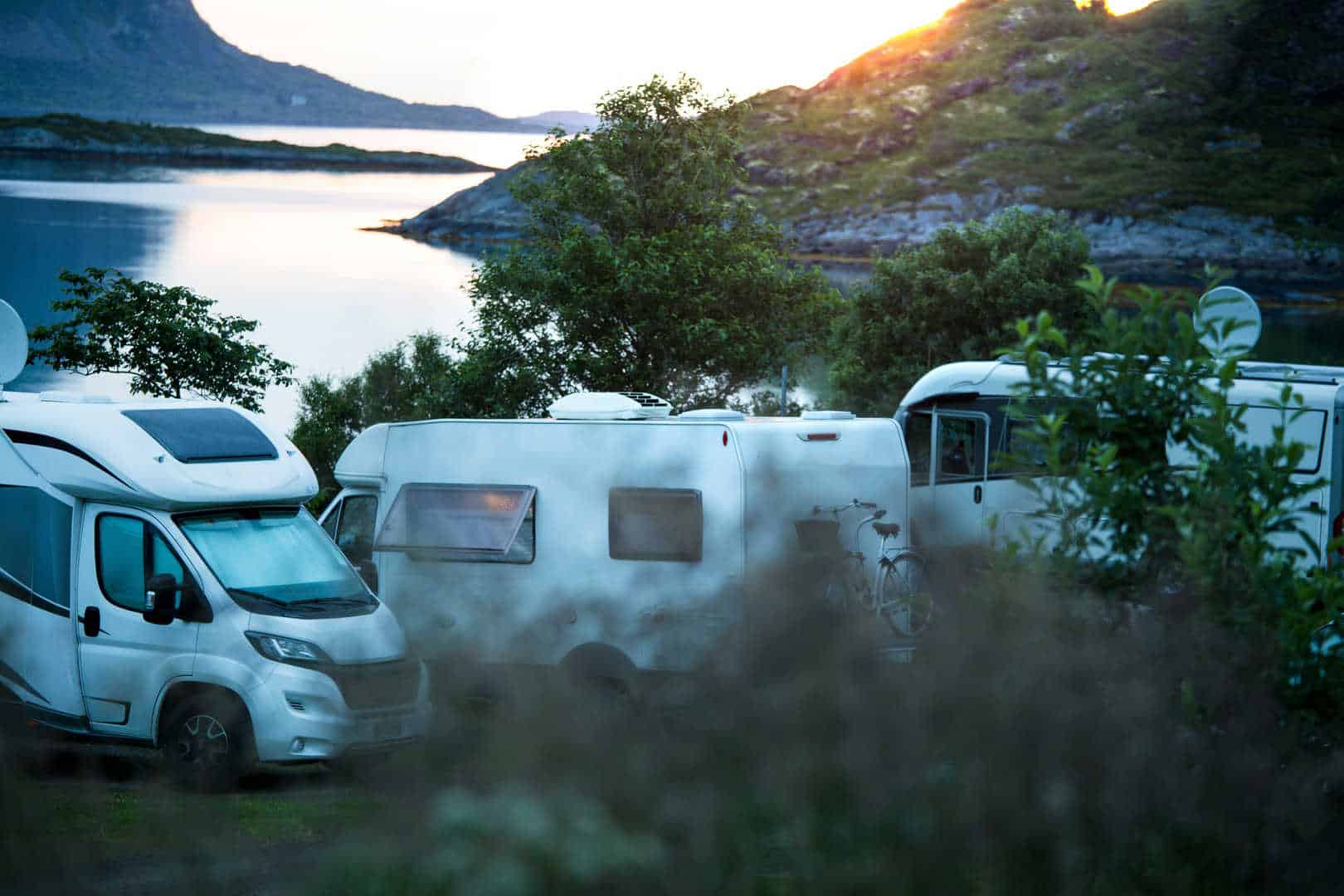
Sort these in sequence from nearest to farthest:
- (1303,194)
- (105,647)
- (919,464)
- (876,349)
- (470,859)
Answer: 1. (470,859)
2. (105,647)
3. (919,464)
4. (876,349)
5. (1303,194)

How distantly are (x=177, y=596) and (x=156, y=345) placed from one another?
25.7m

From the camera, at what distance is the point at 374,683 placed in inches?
413

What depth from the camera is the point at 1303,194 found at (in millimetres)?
179750

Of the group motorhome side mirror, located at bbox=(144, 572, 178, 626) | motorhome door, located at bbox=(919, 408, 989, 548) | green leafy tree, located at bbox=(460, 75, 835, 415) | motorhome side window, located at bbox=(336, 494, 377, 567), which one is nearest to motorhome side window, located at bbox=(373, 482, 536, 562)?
motorhome side window, located at bbox=(336, 494, 377, 567)

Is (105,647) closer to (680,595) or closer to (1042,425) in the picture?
(680,595)

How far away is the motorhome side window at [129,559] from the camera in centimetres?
1084

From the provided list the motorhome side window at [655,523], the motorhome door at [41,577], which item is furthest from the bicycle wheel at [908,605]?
the motorhome door at [41,577]

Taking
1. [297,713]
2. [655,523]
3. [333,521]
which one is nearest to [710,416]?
[655,523]

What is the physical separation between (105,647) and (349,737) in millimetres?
3076

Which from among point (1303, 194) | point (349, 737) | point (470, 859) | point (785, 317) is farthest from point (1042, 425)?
point (1303, 194)

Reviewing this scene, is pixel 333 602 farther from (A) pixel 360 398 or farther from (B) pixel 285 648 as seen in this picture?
(A) pixel 360 398

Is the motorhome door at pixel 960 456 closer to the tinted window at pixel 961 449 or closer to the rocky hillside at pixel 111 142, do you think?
the tinted window at pixel 961 449

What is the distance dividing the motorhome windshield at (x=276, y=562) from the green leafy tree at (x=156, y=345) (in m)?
23.6

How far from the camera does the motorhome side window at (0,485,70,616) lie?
36.3 feet
